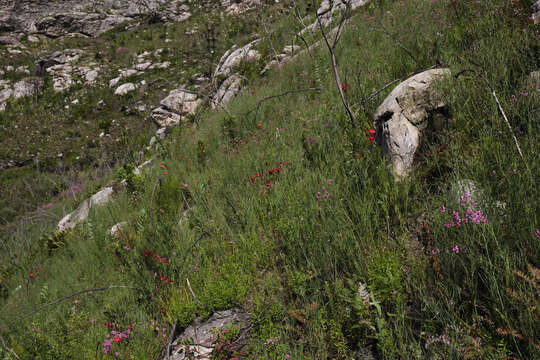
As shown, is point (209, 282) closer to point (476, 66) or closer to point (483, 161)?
point (483, 161)

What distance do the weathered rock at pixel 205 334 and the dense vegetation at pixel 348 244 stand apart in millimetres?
76

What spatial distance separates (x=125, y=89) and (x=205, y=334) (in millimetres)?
18073

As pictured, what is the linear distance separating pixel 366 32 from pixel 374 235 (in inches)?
217

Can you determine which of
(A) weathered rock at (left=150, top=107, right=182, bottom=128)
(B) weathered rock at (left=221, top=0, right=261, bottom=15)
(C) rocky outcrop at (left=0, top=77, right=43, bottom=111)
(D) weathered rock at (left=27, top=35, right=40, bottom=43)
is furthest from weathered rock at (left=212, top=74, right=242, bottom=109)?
(D) weathered rock at (left=27, top=35, right=40, bottom=43)

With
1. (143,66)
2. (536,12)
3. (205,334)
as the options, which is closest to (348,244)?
(205,334)

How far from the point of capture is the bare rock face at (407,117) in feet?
8.01

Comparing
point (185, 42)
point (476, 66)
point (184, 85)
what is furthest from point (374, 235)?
point (185, 42)

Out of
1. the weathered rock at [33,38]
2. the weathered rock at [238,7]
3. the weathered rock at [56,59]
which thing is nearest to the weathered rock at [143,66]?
the weathered rock at [56,59]

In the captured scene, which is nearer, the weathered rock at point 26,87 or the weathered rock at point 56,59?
the weathered rock at point 26,87

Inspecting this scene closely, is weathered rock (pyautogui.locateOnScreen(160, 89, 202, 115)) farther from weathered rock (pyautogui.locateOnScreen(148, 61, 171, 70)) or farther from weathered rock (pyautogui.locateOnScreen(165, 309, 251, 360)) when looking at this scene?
weathered rock (pyautogui.locateOnScreen(165, 309, 251, 360))

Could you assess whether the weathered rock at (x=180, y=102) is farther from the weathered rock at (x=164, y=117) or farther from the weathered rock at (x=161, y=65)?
the weathered rock at (x=161, y=65)

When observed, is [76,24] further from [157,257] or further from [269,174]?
[157,257]

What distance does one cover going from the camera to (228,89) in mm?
9312

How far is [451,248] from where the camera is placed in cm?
151
